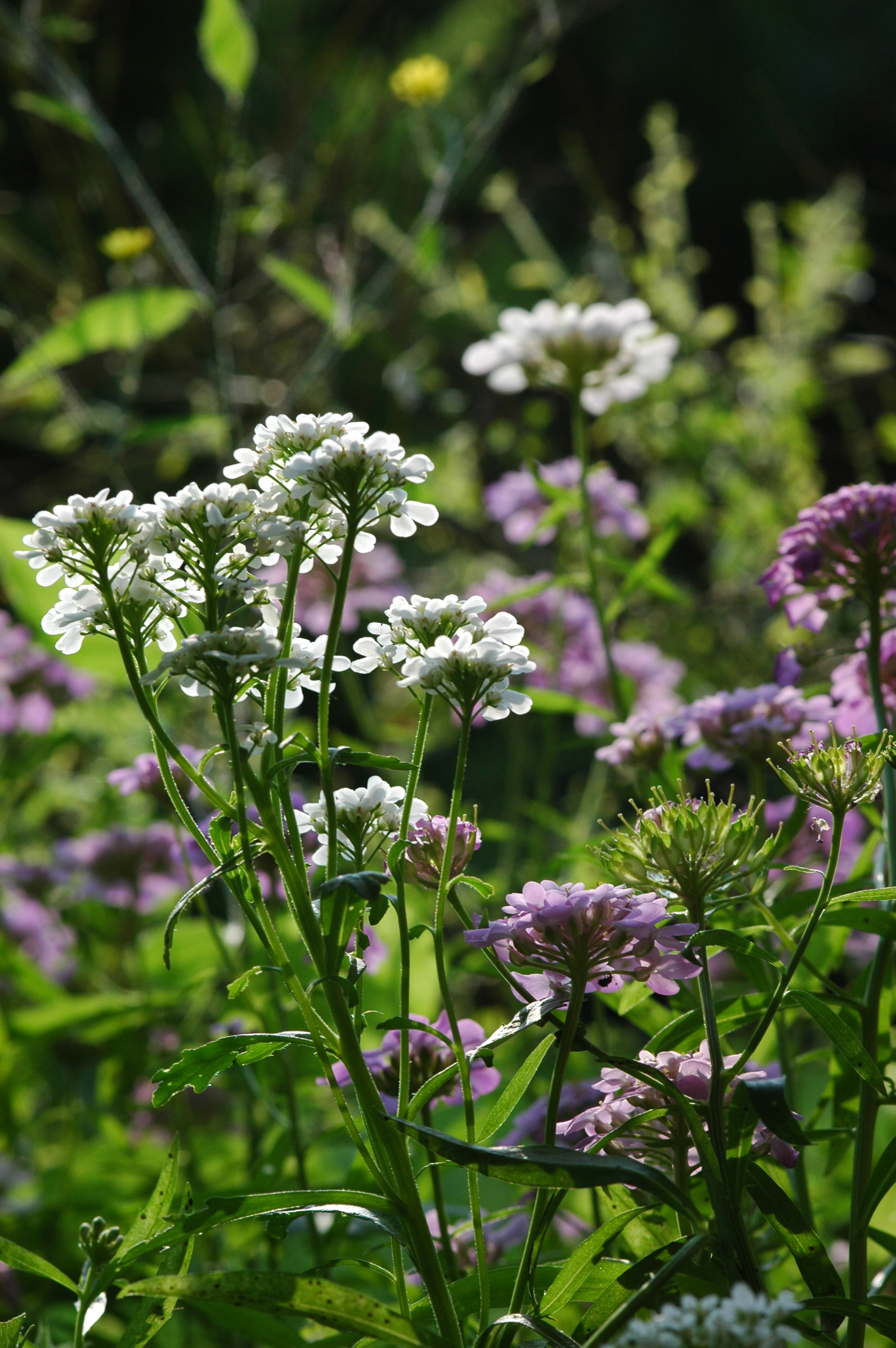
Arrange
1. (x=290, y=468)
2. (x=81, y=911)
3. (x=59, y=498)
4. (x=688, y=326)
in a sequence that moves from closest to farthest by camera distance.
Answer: (x=290, y=468)
(x=81, y=911)
(x=688, y=326)
(x=59, y=498)

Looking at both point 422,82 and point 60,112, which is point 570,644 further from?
point 60,112

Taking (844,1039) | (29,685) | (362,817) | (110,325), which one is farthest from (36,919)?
(844,1039)

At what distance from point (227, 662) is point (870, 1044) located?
0.32 meters

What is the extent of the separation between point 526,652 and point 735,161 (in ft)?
17.8

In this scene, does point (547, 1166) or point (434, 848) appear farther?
point (434, 848)

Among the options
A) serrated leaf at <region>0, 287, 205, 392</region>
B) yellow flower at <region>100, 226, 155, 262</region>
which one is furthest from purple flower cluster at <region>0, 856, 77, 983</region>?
yellow flower at <region>100, 226, 155, 262</region>

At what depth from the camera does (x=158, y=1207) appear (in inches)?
18.2

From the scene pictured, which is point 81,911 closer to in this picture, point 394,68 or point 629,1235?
point 629,1235

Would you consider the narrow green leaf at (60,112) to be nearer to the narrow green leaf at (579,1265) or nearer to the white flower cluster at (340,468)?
the white flower cluster at (340,468)

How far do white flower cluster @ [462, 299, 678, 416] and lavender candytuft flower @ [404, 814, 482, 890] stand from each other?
1.44 ft

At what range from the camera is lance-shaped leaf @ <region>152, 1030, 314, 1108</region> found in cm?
39

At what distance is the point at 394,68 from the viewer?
167cm

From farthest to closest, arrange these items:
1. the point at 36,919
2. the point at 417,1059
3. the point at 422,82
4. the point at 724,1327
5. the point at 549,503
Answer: the point at 36,919 < the point at 549,503 < the point at 422,82 < the point at 417,1059 < the point at 724,1327

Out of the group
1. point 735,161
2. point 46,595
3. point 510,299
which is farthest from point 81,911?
point 735,161
